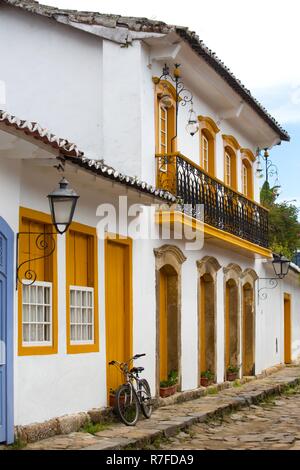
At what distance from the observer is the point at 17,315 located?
10797 mm

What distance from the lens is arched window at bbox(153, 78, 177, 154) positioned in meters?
16.0

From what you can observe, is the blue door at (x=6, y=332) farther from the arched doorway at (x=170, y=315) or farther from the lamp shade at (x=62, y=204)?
the arched doorway at (x=170, y=315)

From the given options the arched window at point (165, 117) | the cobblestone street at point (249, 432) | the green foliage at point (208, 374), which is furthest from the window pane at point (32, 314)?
the green foliage at point (208, 374)

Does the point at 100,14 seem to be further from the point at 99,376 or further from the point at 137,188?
the point at 99,376

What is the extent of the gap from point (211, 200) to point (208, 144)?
2174 millimetres

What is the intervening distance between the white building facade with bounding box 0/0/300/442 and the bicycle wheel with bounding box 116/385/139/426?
0.35 metres

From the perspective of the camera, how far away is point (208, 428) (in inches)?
541

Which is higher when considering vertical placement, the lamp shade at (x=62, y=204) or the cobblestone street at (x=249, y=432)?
the lamp shade at (x=62, y=204)

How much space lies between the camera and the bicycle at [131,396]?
42.3ft

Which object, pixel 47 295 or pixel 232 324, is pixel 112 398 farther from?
pixel 232 324

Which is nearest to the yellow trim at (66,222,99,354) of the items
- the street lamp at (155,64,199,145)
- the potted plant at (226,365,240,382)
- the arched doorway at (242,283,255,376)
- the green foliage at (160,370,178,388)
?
the green foliage at (160,370,178,388)

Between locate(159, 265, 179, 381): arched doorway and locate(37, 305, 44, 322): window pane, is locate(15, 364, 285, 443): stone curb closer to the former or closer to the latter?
locate(159, 265, 179, 381): arched doorway

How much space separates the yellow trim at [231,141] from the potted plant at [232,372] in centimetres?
510
